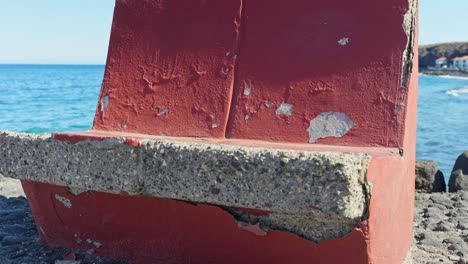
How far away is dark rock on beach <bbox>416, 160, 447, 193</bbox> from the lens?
541 cm

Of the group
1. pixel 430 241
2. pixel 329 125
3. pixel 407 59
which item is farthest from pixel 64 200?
pixel 430 241

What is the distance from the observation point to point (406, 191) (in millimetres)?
2316

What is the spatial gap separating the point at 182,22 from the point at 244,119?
0.53m

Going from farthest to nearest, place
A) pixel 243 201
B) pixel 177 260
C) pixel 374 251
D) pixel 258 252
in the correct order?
pixel 177 260 → pixel 258 252 → pixel 374 251 → pixel 243 201

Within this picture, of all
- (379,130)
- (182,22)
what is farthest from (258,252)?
(182,22)

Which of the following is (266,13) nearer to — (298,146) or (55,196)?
(298,146)

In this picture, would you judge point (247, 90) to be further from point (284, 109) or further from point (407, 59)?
point (407, 59)

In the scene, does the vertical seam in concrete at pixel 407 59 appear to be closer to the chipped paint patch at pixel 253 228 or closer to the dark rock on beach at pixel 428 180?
the chipped paint patch at pixel 253 228

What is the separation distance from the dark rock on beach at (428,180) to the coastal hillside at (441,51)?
7367 cm

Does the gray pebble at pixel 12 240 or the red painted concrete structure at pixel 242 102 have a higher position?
the red painted concrete structure at pixel 242 102

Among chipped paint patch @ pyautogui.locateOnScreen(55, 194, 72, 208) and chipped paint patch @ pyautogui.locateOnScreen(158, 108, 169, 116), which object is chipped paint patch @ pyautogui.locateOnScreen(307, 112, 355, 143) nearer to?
chipped paint patch @ pyautogui.locateOnScreen(158, 108, 169, 116)

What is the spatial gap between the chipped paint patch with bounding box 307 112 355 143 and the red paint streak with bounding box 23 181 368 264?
0.40 metres

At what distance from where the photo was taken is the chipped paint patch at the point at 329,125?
78.0 inches

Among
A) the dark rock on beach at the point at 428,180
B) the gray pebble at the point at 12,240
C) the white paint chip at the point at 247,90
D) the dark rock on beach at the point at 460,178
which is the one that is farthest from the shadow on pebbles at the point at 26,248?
the dark rock on beach at the point at 460,178
